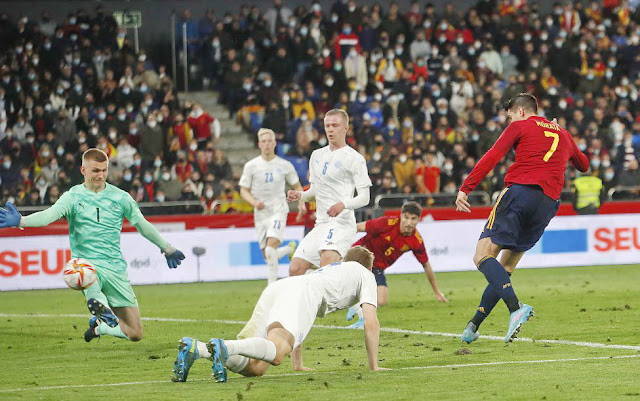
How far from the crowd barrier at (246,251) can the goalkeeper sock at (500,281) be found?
1152 cm

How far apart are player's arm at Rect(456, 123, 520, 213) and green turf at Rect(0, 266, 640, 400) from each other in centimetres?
143

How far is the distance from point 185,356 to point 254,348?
52 cm

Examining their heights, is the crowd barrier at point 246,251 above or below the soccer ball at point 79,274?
below

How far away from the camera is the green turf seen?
8.40m

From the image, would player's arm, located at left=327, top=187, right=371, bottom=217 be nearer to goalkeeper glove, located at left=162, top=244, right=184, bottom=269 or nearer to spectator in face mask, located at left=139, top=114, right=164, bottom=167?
goalkeeper glove, located at left=162, top=244, right=184, bottom=269

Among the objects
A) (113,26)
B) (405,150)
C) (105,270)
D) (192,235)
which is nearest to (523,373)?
(105,270)

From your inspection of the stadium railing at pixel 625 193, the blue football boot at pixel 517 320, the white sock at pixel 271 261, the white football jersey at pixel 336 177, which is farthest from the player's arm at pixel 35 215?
the stadium railing at pixel 625 193

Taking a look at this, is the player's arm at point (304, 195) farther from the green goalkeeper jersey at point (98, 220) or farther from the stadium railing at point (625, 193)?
the stadium railing at point (625, 193)

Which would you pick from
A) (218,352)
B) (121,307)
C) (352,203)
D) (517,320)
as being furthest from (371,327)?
(352,203)

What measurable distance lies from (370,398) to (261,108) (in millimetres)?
21413

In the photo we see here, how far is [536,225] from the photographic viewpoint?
11.0 m

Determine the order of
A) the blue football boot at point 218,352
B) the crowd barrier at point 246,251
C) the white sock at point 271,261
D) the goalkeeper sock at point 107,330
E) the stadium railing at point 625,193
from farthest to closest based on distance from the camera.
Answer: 1. the stadium railing at point 625,193
2. the crowd barrier at point 246,251
3. the white sock at point 271,261
4. the goalkeeper sock at point 107,330
5. the blue football boot at point 218,352

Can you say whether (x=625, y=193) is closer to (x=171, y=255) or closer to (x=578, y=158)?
(x=578, y=158)

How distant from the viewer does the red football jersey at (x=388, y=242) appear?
604 inches
